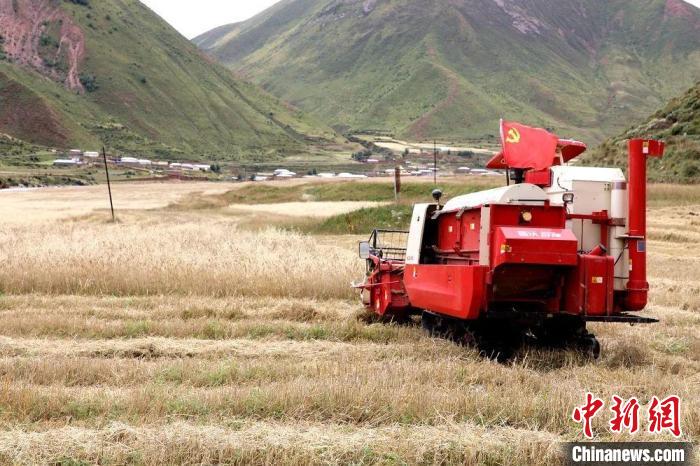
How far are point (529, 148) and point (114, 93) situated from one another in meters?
139

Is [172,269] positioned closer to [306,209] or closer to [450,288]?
[450,288]

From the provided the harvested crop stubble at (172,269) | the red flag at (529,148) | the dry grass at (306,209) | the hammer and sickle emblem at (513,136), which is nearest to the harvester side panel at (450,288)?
the red flag at (529,148)

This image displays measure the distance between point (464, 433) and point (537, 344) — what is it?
4606 mm

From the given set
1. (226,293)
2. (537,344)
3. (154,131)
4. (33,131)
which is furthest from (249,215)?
(154,131)

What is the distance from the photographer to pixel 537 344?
412 inches

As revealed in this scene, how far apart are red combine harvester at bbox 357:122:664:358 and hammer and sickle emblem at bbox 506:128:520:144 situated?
0.6 inches

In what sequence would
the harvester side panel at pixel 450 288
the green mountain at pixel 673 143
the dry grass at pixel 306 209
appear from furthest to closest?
the dry grass at pixel 306 209, the green mountain at pixel 673 143, the harvester side panel at pixel 450 288

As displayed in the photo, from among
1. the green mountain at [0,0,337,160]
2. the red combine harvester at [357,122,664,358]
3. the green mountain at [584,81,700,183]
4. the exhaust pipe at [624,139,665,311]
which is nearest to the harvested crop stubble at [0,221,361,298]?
the red combine harvester at [357,122,664,358]

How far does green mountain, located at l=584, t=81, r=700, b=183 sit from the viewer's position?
3997 centimetres

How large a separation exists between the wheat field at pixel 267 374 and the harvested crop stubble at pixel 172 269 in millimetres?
61

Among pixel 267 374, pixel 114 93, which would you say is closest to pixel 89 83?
pixel 114 93

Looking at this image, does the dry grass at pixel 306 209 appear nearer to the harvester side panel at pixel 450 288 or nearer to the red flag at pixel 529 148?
the harvester side panel at pixel 450 288

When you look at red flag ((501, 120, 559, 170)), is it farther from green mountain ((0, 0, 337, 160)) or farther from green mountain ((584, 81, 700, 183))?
green mountain ((0, 0, 337, 160))

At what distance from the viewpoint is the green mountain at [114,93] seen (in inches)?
4815
